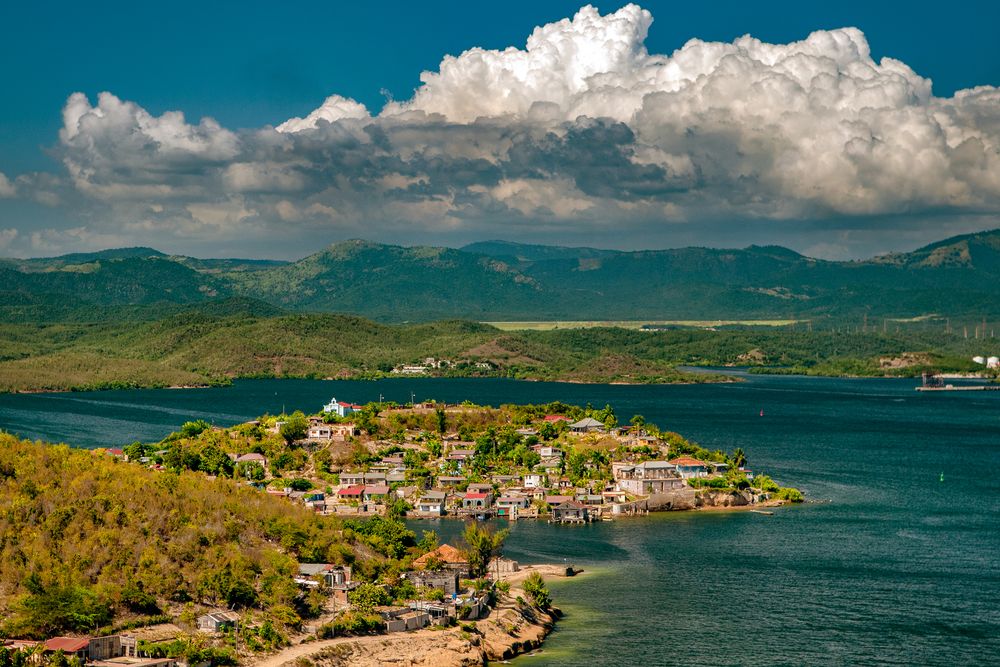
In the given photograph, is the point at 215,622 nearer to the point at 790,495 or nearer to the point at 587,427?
the point at 790,495

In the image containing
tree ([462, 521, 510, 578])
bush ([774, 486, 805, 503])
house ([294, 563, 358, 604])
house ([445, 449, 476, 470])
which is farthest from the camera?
house ([445, 449, 476, 470])

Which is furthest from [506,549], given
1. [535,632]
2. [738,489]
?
[738,489]

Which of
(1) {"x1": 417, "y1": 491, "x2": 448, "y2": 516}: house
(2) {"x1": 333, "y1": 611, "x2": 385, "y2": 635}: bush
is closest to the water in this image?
(1) {"x1": 417, "y1": 491, "x2": 448, "y2": 516}: house

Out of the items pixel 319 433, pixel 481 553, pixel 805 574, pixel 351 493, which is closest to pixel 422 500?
pixel 351 493

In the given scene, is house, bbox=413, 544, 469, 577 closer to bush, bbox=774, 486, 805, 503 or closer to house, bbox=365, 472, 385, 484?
house, bbox=365, 472, 385, 484

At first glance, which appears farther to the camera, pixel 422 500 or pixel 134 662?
pixel 422 500

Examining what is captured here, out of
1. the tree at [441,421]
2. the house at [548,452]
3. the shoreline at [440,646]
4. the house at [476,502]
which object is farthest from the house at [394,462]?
the shoreline at [440,646]
